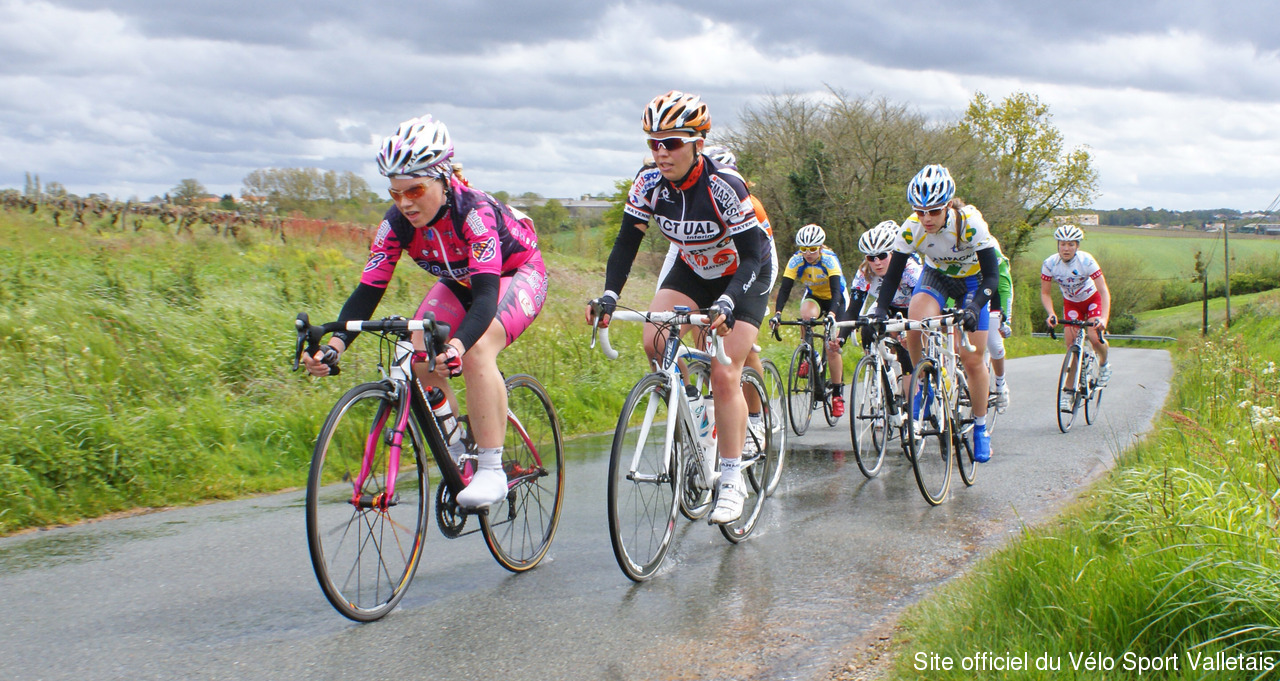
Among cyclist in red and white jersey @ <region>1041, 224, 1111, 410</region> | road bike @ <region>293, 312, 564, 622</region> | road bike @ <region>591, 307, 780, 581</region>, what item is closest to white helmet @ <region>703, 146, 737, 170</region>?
road bike @ <region>591, 307, 780, 581</region>

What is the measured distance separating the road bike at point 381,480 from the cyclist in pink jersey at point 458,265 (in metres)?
0.14

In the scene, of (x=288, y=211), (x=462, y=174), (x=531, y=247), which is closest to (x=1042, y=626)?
(x=531, y=247)

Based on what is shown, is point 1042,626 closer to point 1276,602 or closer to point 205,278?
point 1276,602

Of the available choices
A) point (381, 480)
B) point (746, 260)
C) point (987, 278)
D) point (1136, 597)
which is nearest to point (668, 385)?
point (746, 260)

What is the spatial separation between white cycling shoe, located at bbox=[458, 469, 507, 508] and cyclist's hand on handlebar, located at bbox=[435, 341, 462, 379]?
0.61 metres

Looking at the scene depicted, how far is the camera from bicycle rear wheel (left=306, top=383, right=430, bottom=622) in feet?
11.6

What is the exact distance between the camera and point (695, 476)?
509 cm

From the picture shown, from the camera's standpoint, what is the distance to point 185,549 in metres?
4.97

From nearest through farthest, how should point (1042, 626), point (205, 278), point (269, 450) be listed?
point (1042, 626)
point (269, 450)
point (205, 278)

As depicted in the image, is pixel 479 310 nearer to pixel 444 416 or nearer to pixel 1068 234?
pixel 444 416

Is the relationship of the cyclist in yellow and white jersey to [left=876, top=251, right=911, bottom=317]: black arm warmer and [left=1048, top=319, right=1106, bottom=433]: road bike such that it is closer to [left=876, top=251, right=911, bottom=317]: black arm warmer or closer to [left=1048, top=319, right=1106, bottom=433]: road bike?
[left=876, top=251, right=911, bottom=317]: black arm warmer

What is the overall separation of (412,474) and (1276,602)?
10.8ft

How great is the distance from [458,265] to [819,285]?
255 inches

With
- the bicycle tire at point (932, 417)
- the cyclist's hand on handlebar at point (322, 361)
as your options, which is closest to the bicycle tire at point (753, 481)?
the bicycle tire at point (932, 417)
